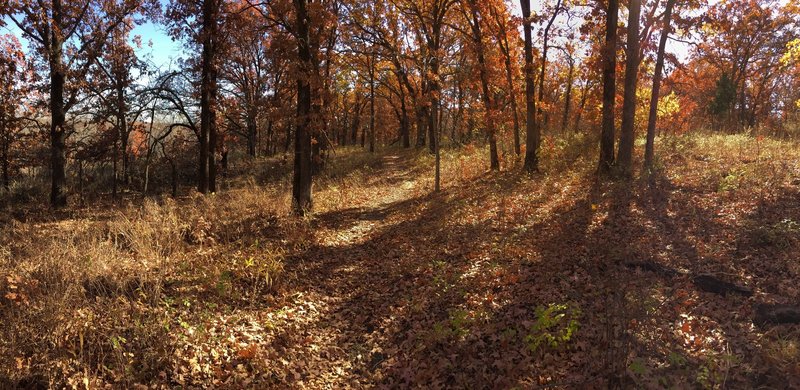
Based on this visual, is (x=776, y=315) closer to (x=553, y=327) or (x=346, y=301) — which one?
(x=553, y=327)

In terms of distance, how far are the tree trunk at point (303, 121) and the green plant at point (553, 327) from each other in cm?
810

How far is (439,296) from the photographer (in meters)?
6.89

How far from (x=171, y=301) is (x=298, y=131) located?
731 cm

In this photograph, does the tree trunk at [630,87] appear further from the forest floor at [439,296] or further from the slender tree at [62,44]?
the slender tree at [62,44]

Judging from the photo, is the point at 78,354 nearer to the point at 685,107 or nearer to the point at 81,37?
the point at 81,37

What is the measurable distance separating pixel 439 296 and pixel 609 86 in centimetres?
960

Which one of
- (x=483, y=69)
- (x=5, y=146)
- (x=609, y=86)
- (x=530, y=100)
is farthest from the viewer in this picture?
(x=5, y=146)

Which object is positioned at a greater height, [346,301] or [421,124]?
[421,124]

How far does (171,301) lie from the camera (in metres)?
5.96

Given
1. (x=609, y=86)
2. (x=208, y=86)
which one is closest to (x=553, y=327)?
(x=609, y=86)

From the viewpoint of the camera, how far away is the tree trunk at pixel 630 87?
11.6 m

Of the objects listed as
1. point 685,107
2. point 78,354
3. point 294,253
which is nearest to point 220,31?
point 294,253

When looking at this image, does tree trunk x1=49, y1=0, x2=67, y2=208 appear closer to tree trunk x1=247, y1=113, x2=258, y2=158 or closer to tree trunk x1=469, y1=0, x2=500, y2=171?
tree trunk x1=247, y1=113, x2=258, y2=158

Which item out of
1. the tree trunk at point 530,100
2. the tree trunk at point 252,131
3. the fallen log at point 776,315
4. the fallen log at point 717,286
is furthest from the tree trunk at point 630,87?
the tree trunk at point 252,131
